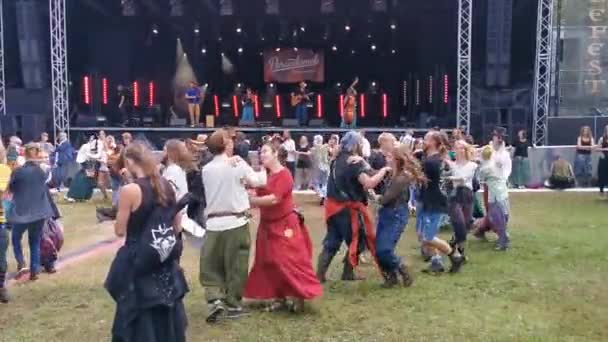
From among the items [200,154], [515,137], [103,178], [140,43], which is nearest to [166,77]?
[140,43]

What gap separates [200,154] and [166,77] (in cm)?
1524

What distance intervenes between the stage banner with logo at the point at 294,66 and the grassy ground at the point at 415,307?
1574 cm

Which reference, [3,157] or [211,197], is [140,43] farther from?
[211,197]

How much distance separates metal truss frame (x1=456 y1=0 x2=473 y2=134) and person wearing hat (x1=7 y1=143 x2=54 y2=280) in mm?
11883

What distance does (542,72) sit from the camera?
61.3 feet

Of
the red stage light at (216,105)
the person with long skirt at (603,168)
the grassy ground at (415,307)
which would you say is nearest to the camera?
the grassy ground at (415,307)

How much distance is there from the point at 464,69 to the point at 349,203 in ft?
39.4

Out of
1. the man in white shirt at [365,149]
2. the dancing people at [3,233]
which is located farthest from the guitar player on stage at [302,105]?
the dancing people at [3,233]

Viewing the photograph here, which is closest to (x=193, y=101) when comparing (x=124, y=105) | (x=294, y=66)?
(x=124, y=105)

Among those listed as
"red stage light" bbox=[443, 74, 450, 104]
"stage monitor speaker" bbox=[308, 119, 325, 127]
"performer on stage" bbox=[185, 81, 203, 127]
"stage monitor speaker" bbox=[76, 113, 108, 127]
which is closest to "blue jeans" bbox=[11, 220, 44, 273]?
"stage monitor speaker" bbox=[76, 113, 108, 127]

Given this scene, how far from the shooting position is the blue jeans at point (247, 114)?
75.5 ft

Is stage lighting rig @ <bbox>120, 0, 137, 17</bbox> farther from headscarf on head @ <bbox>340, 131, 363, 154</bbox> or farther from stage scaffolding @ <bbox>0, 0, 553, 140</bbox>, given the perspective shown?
headscarf on head @ <bbox>340, 131, 363, 154</bbox>

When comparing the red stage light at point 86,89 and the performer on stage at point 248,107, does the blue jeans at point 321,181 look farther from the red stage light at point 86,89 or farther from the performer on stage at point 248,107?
the red stage light at point 86,89

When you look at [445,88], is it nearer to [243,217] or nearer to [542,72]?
[542,72]
